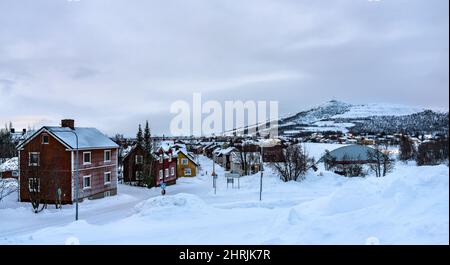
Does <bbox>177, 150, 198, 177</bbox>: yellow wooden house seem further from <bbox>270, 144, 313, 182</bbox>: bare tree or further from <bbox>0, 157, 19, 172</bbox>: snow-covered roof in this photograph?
<bbox>0, 157, 19, 172</bbox>: snow-covered roof

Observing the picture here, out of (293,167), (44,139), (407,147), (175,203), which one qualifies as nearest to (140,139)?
(44,139)

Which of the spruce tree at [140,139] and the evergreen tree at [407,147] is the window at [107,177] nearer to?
the spruce tree at [140,139]

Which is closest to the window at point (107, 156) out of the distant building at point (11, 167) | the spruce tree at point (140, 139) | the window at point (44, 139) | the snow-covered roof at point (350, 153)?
the window at point (44, 139)

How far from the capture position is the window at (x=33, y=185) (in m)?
16.9

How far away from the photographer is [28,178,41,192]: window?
1694 centimetres

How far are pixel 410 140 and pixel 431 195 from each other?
1.47 meters

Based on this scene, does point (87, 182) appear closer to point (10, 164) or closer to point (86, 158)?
point (86, 158)

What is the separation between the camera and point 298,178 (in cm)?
2669

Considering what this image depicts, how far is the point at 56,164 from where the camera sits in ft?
61.8

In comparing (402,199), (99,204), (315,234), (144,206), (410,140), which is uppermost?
(410,140)

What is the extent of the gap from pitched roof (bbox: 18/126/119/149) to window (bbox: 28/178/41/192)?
7.39ft

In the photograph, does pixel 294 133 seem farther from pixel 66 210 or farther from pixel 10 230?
pixel 10 230

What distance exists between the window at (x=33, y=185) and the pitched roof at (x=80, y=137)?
7.39ft
